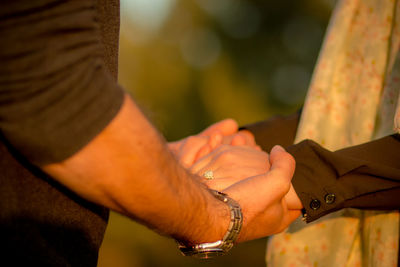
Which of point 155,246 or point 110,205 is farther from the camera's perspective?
point 155,246

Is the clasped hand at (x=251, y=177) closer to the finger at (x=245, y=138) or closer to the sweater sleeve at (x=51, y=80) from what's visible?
the finger at (x=245, y=138)

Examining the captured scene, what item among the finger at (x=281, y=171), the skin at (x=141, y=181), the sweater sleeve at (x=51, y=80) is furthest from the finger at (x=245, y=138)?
the sweater sleeve at (x=51, y=80)

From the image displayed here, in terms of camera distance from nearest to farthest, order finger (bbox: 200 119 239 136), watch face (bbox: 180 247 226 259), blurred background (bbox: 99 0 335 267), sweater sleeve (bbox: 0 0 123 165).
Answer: sweater sleeve (bbox: 0 0 123 165), watch face (bbox: 180 247 226 259), finger (bbox: 200 119 239 136), blurred background (bbox: 99 0 335 267)

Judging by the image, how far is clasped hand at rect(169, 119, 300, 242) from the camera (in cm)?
83

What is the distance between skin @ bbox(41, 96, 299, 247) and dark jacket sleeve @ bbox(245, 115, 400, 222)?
0.29 m

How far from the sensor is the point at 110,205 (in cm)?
61

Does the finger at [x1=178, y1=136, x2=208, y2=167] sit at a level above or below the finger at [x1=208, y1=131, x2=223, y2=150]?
below

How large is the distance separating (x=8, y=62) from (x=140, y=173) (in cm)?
23

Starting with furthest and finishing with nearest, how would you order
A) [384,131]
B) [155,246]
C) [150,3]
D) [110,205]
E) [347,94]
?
[150,3], [155,246], [347,94], [384,131], [110,205]

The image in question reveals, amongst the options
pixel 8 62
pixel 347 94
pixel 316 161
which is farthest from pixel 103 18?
pixel 347 94

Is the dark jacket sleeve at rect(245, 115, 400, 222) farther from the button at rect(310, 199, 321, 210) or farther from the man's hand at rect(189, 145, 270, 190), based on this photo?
the man's hand at rect(189, 145, 270, 190)

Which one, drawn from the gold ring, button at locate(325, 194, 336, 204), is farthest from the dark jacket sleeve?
the gold ring

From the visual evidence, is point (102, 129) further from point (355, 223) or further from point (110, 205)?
point (355, 223)

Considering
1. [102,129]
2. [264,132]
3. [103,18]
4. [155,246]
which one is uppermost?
[103,18]
